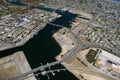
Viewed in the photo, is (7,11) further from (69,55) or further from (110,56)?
(110,56)

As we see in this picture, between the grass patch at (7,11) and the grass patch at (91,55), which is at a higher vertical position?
the grass patch at (7,11)

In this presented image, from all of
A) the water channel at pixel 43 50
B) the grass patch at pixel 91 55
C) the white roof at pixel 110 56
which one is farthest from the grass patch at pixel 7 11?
the white roof at pixel 110 56

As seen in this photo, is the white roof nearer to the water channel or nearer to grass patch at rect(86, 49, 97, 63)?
grass patch at rect(86, 49, 97, 63)

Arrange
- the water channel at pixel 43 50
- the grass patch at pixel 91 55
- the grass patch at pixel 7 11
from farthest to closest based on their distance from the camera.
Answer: the grass patch at pixel 7 11, the grass patch at pixel 91 55, the water channel at pixel 43 50

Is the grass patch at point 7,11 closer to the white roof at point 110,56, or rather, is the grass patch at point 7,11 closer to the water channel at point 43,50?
the water channel at point 43,50

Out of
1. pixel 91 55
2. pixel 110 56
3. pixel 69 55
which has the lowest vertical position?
pixel 91 55

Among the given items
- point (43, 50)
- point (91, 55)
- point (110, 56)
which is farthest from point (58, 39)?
point (110, 56)

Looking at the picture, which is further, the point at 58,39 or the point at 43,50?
the point at 58,39

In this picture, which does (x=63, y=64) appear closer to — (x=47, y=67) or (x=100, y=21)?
(x=47, y=67)

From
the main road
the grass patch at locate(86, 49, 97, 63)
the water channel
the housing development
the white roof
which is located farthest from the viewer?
the grass patch at locate(86, 49, 97, 63)

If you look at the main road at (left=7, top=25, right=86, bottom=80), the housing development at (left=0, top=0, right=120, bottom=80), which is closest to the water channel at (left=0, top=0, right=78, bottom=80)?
the housing development at (left=0, top=0, right=120, bottom=80)

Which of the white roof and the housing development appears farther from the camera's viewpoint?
the white roof

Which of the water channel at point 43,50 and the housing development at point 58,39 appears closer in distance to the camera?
the water channel at point 43,50
